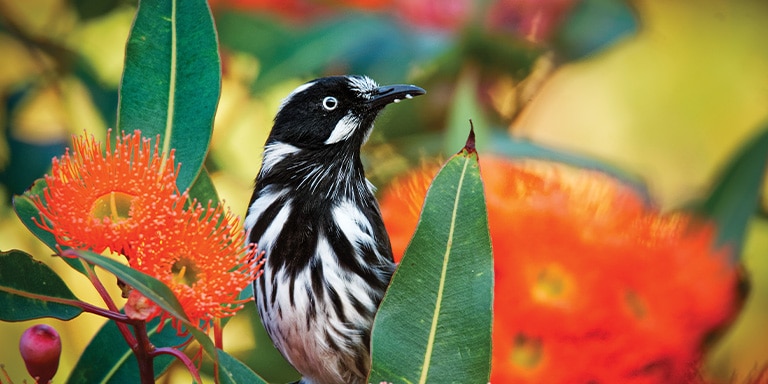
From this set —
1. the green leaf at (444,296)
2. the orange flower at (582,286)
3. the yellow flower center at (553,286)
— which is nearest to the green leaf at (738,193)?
the orange flower at (582,286)

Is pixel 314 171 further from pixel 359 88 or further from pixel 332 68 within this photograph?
pixel 332 68

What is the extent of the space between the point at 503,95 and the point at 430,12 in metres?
0.20

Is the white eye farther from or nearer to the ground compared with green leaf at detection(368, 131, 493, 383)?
farther from the ground

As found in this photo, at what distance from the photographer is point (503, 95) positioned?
5.61ft

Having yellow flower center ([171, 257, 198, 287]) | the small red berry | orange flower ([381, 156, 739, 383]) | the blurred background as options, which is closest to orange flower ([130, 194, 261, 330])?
yellow flower center ([171, 257, 198, 287])

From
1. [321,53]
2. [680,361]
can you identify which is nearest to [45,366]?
[680,361]

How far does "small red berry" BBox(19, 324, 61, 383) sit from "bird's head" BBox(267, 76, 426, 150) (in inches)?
17.5

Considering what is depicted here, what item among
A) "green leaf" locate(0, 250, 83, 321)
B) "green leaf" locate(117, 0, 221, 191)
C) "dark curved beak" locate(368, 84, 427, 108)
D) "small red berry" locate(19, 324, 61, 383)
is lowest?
"small red berry" locate(19, 324, 61, 383)

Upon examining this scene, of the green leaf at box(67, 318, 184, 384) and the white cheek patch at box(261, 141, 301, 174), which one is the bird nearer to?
the white cheek patch at box(261, 141, 301, 174)

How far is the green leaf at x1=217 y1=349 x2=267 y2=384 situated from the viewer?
2.33 feet

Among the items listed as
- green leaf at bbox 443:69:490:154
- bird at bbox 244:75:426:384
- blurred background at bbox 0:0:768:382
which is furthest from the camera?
blurred background at bbox 0:0:768:382

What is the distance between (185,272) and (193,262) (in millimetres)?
11

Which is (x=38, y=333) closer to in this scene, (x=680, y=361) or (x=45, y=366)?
(x=45, y=366)

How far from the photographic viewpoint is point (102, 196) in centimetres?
71
